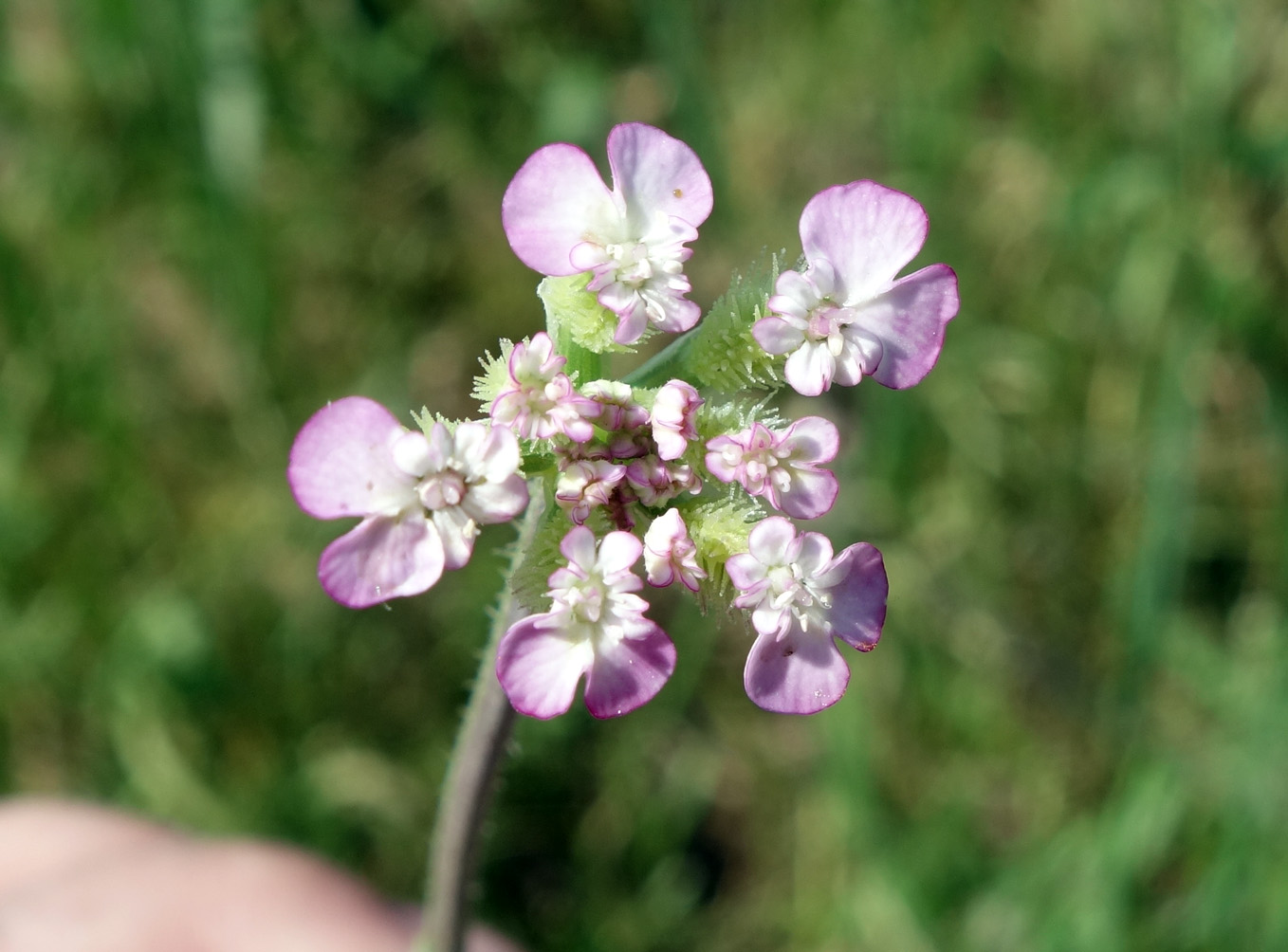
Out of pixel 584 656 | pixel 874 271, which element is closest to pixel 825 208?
pixel 874 271

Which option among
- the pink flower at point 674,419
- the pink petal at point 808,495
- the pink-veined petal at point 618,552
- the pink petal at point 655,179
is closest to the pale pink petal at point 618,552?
the pink-veined petal at point 618,552

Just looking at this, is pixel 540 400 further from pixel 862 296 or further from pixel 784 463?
pixel 862 296

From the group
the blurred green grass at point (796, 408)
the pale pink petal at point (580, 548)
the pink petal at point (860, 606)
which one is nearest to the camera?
the pale pink petal at point (580, 548)

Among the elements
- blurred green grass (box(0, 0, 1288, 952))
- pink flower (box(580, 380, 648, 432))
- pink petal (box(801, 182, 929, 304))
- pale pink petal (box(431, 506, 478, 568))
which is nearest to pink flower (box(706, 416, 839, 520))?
pink flower (box(580, 380, 648, 432))

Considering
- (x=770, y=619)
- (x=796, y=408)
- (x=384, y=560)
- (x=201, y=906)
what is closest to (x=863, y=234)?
(x=770, y=619)

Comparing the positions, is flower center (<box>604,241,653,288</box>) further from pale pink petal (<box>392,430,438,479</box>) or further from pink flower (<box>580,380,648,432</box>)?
pale pink petal (<box>392,430,438,479</box>)

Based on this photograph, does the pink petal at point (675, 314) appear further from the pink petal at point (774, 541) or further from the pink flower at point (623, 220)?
the pink petal at point (774, 541)
